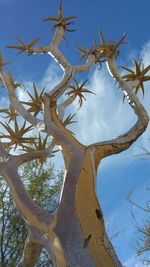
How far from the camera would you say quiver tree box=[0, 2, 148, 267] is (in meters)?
3.45

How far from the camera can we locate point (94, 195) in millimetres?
3881

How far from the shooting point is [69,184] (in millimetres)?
3865

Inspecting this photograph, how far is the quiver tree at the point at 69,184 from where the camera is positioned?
3.45 metres

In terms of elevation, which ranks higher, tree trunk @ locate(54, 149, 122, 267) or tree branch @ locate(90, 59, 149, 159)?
tree branch @ locate(90, 59, 149, 159)

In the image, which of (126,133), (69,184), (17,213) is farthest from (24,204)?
(17,213)

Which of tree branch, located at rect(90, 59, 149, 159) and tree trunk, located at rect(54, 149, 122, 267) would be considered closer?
tree trunk, located at rect(54, 149, 122, 267)

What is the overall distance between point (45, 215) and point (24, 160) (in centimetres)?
105

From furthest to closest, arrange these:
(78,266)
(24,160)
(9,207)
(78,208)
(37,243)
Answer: (9,207) < (24,160) < (37,243) < (78,208) < (78,266)

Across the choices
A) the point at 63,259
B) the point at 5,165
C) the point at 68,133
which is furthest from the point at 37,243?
the point at 68,133

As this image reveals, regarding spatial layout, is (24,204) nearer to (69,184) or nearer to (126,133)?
(69,184)

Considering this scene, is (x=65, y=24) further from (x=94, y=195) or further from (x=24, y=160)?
(x=94, y=195)

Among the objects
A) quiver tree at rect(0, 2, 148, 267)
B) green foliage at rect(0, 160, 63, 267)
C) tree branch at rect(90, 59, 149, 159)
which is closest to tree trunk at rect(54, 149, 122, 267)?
quiver tree at rect(0, 2, 148, 267)

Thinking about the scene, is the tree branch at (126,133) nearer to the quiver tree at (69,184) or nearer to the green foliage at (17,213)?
the quiver tree at (69,184)

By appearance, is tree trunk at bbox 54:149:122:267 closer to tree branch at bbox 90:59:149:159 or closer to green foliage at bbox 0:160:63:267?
tree branch at bbox 90:59:149:159
